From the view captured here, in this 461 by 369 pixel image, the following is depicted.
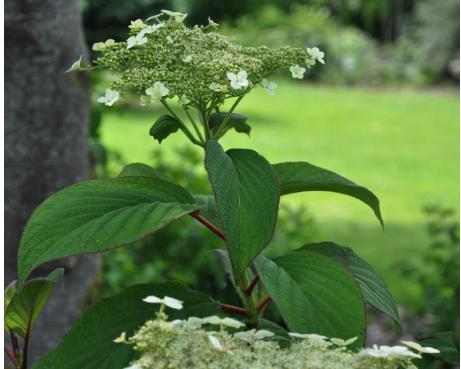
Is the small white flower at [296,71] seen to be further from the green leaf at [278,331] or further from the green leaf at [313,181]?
the green leaf at [278,331]

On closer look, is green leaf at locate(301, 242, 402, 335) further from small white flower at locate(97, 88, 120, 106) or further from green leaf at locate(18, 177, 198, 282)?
small white flower at locate(97, 88, 120, 106)

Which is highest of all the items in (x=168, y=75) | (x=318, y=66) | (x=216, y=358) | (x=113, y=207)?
(x=318, y=66)

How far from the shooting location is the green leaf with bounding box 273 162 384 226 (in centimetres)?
162

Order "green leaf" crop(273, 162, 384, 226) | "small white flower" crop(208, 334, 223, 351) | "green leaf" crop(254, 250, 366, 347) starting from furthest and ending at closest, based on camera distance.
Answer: "green leaf" crop(273, 162, 384, 226)
"green leaf" crop(254, 250, 366, 347)
"small white flower" crop(208, 334, 223, 351)

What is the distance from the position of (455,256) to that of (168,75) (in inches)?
126

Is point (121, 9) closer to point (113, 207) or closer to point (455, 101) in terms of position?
point (455, 101)

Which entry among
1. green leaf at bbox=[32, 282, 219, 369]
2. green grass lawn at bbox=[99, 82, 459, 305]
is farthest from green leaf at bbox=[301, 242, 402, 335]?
green grass lawn at bbox=[99, 82, 459, 305]

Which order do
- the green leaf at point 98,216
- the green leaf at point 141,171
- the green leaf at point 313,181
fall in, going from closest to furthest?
the green leaf at point 98,216, the green leaf at point 313,181, the green leaf at point 141,171

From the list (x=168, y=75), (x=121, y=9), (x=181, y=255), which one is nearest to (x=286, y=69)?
(x=168, y=75)

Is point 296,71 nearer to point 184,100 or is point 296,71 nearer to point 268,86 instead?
point 268,86

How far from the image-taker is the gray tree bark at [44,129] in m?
2.83

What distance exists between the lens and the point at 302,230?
15.0ft

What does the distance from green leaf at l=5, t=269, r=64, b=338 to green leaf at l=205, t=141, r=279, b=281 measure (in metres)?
0.30

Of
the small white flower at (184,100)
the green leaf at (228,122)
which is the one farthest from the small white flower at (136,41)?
the green leaf at (228,122)
